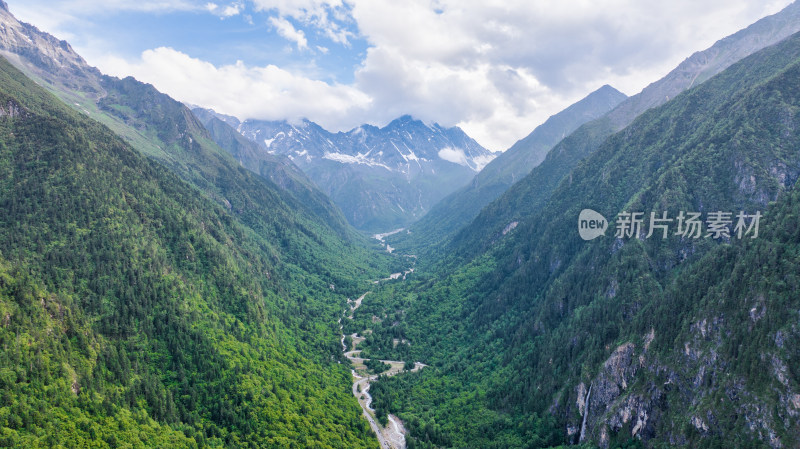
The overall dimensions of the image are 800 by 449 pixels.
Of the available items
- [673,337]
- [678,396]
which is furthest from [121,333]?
[673,337]

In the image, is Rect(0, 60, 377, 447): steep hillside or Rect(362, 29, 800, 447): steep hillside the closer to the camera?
Rect(362, 29, 800, 447): steep hillside

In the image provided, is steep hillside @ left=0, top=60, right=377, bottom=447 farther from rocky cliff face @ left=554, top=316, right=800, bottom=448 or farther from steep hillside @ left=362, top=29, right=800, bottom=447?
rocky cliff face @ left=554, top=316, right=800, bottom=448

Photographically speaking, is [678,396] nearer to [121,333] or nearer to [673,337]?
[673,337]

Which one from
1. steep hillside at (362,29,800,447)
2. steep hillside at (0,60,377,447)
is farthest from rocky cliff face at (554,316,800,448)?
steep hillside at (0,60,377,447)

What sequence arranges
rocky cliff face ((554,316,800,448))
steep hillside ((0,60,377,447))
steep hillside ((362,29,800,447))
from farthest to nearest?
steep hillside ((0,60,377,447))
steep hillside ((362,29,800,447))
rocky cliff face ((554,316,800,448))

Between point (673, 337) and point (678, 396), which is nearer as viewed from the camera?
point (678, 396)

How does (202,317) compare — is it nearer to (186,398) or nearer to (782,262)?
(186,398)
